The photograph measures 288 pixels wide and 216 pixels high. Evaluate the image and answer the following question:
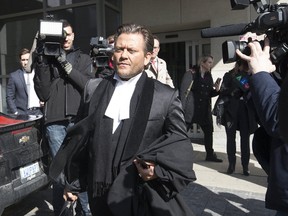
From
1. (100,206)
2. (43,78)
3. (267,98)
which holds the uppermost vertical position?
(43,78)

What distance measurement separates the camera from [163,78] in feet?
13.3

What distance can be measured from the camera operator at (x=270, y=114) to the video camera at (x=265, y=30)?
36 mm

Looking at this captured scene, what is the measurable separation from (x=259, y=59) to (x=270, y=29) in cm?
15

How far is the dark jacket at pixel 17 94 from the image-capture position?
215 inches

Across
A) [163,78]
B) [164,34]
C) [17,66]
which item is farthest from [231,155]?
[17,66]

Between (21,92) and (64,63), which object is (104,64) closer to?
(64,63)

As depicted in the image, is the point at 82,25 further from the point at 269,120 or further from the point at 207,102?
the point at 269,120

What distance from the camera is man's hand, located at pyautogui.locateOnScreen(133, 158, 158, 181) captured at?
1821 millimetres

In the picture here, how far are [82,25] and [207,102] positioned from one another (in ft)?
11.9

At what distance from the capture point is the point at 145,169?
185cm

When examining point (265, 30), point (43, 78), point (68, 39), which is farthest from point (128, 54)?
point (68, 39)

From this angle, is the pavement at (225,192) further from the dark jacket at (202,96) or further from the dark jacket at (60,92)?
the dark jacket at (60,92)

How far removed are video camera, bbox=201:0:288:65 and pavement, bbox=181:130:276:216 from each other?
2.61 m

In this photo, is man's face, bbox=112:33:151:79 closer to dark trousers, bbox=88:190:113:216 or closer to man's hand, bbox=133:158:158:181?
man's hand, bbox=133:158:158:181
